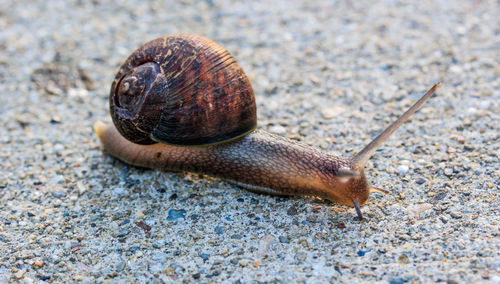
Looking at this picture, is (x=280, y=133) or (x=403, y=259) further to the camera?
(x=280, y=133)

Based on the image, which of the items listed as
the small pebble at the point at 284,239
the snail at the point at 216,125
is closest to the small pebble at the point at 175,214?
the snail at the point at 216,125

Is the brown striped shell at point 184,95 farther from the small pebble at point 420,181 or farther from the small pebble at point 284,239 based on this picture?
the small pebble at point 420,181

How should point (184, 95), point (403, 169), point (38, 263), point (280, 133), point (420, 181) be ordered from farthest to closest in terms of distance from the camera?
point (280, 133), point (403, 169), point (420, 181), point (184, 95), point (38, 263)

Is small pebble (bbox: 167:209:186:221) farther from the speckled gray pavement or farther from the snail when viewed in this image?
the snail

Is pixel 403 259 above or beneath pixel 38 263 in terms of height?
above

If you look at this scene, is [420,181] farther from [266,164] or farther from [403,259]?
[266,164]

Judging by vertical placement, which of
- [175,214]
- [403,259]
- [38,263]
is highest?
[403,259]

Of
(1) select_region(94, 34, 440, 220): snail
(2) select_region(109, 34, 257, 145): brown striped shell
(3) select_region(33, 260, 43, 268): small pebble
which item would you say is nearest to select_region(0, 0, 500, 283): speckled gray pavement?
(3) select_region(33, 260, 43, 268): small pebble

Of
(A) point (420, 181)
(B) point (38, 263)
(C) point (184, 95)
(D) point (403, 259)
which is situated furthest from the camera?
(A) point (420, 181)

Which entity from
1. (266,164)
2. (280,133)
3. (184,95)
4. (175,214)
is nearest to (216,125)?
(184,95)
